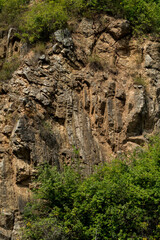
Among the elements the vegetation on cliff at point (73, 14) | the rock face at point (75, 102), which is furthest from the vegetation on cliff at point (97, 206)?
the vegetation on cliff at point (73, 14)

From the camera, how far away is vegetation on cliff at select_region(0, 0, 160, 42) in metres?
13.9

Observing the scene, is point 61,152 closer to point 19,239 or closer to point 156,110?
point 19,239

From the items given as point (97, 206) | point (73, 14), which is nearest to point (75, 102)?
point (97, 206)

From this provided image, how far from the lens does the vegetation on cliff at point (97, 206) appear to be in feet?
27.9

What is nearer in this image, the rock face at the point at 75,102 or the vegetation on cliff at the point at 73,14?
the rock face at the point at 75,102

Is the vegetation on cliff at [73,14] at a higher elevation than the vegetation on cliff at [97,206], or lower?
higher

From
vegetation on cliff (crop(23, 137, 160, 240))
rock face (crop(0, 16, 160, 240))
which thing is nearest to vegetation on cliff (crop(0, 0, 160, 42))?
rock face (crop(0, 16, 160, 240))

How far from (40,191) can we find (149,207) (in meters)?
3.31

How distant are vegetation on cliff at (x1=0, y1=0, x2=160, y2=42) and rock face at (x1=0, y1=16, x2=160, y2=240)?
569 millimetres

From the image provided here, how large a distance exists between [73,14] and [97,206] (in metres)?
9.59

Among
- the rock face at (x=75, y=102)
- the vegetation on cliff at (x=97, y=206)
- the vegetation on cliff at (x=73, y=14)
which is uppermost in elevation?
the vegetation on cliff at (x=73, y=14)

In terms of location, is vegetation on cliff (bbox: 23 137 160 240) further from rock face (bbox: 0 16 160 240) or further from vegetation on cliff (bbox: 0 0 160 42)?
vegetation on cliff (bbox: 0 0 160 42)

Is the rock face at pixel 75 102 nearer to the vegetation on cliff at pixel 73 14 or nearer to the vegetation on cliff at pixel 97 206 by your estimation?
the vegetation on cliff at pixel 73 14

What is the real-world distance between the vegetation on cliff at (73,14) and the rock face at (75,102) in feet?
1.87
